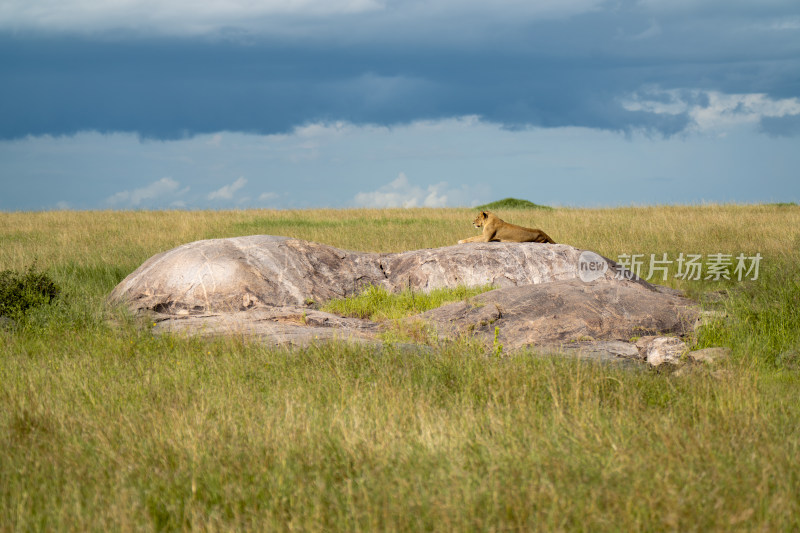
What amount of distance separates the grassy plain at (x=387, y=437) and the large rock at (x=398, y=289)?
85cm

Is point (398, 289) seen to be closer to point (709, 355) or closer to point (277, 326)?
point (277, 326)

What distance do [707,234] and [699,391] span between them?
14.8 metres

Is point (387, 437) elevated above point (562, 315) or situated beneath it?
situated beneath

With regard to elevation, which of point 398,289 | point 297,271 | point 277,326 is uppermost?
point 297,271

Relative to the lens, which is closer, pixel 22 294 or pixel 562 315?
pixel 562 315

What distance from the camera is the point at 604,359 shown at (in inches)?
261

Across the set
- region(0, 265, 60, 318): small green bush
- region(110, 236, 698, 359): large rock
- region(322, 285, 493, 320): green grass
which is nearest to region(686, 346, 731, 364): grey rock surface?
region(110, 236, 698, 359): large rock

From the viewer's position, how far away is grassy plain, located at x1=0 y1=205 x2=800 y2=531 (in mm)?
3314

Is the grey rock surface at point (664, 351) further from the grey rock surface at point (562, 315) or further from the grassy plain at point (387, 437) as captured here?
the grey rock surface at point (562, 315)

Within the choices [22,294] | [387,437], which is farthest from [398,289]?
[387,437]

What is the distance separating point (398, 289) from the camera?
1112 centimetres

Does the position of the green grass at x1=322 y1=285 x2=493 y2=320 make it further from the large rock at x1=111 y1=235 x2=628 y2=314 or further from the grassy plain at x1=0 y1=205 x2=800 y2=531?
the grassy plain at x1=0 y1=205 x2=800 y2=531

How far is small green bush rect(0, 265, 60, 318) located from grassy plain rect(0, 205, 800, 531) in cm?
159

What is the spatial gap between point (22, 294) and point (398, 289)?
5.65 metres
